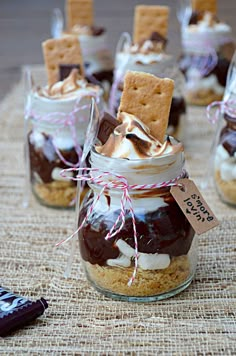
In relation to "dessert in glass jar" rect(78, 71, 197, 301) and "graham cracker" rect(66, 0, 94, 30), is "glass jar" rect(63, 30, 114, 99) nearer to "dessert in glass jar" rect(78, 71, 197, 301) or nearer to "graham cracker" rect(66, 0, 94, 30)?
"graham cracker" rect(66, 0, 94, 30)

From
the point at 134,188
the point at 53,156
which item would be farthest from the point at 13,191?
the point at 134,188

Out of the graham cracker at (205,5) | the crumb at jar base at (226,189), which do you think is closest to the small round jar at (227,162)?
the crumb at jar base at (226,189)

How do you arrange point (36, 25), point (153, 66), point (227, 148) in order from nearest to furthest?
point (227, 148) → point (153, 66) → point (36, 25)

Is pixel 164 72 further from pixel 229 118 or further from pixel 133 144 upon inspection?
pixel 133 144

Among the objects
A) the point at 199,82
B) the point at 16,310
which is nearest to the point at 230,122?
the point at 16,310

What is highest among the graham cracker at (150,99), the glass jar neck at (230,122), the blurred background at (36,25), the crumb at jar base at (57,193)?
the graham cracker at (150,99)

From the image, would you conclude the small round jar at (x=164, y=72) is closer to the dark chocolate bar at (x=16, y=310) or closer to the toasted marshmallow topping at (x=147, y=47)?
the toasted marshmallow topping at (x=147, y=47)
